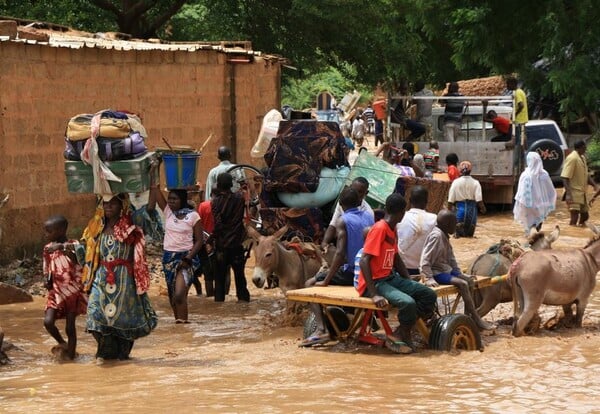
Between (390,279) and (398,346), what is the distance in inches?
21.7

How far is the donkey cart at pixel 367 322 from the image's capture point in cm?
905

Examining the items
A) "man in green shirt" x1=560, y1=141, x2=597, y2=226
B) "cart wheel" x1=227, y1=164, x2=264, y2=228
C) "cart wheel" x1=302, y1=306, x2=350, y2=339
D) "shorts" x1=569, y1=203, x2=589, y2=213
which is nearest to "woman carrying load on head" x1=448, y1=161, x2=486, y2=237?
"man in green shirt" x1=560, y1=141, x2=597, y2=226

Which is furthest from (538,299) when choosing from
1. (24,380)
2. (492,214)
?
(492,214)

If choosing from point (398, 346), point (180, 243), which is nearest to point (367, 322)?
point (398, 346)

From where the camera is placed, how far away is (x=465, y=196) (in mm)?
17312

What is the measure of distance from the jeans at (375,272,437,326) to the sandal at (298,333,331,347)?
79 cm

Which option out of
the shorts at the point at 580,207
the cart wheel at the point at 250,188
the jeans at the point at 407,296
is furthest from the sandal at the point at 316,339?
the shorts at the point at 580,207

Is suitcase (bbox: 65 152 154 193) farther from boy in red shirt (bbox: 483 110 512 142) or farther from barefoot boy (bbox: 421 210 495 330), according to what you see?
boy in red shirt (bbox: 483 110 512 142)

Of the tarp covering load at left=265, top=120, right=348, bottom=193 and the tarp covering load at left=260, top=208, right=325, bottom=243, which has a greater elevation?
the tarp covering load at left=265, top=120, right=348, bottom=193

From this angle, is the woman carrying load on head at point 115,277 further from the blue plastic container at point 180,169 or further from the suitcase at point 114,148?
the blue plastic container at point 180,169

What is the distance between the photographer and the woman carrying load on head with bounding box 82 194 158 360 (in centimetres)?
892

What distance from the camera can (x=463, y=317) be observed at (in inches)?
367

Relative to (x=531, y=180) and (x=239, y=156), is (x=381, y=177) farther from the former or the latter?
(x=239, y=156)

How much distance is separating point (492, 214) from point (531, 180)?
19.7 ft
